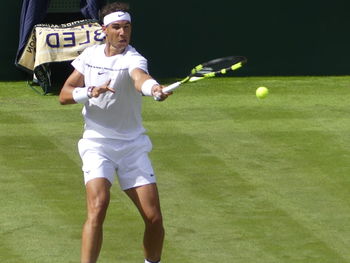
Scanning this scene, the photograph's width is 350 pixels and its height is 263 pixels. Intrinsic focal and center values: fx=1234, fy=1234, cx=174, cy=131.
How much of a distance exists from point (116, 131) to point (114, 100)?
255 millimetres

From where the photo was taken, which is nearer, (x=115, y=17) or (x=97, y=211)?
(x=97, y=211)

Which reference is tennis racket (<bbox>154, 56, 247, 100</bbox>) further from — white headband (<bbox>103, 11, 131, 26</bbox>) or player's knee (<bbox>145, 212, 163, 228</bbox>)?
player's knee (<bbox>145, 212, 163, 228</bbox>)

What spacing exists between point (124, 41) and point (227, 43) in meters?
8.94

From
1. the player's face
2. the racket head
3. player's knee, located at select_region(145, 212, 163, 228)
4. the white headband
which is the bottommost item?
player's knee, located at select_region(145, 212, 163, 228)

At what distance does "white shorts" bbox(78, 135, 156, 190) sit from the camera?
9.53 m

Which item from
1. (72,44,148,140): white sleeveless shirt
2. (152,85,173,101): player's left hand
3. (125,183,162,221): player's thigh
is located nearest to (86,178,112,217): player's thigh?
(125,183,162,221): player's thigh

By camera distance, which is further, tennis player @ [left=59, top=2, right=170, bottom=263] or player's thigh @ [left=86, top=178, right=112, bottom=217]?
tennis player @ [left=59, top=2, right=170, bottom=263]

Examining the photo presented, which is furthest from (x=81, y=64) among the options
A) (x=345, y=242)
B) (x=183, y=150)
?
(x=183, y=150)

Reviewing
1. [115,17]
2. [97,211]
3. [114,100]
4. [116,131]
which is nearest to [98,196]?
[97,211]

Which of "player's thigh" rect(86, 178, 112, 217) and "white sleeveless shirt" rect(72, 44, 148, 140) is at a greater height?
"white sleeveless shirt" rect(72, 44, 148, 140)

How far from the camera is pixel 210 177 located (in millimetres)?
12883

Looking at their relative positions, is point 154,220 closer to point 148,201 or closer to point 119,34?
point 148,201

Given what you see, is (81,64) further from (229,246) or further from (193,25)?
(193,25)

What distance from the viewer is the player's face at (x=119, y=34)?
9.50 m
